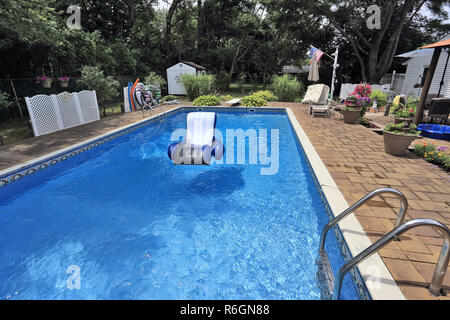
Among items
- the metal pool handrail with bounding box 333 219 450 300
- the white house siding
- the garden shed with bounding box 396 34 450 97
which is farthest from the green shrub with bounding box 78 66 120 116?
the white house siding

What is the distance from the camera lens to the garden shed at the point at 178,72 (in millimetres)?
20047

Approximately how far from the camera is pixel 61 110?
8.63 meters

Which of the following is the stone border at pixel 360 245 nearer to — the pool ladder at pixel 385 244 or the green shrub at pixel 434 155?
the pool ladder at pixel 385 244

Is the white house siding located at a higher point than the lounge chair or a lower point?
higher

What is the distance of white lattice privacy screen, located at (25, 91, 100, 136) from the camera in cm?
770

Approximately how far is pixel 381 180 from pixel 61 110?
990cm

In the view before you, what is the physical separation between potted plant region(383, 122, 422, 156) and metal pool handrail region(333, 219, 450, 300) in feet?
13.9

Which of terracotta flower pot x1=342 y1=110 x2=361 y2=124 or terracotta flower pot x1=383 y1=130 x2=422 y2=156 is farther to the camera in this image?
terracotta flower pot x1=342 y1=110 x2=361 y2=124

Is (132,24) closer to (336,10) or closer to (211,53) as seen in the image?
(211,53)

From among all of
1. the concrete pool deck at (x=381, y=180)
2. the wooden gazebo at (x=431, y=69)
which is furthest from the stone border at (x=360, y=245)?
the wooden gazebo at (x=431, y=69)

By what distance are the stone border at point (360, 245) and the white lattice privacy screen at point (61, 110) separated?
8.46 meters

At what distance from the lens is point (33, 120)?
25.0ft

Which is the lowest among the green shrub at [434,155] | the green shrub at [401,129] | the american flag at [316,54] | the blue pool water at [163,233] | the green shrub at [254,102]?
the blue pool water at [163,233]

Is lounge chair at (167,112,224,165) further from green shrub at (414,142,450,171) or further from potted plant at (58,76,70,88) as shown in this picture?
potted plant at (58,76,70,88)
